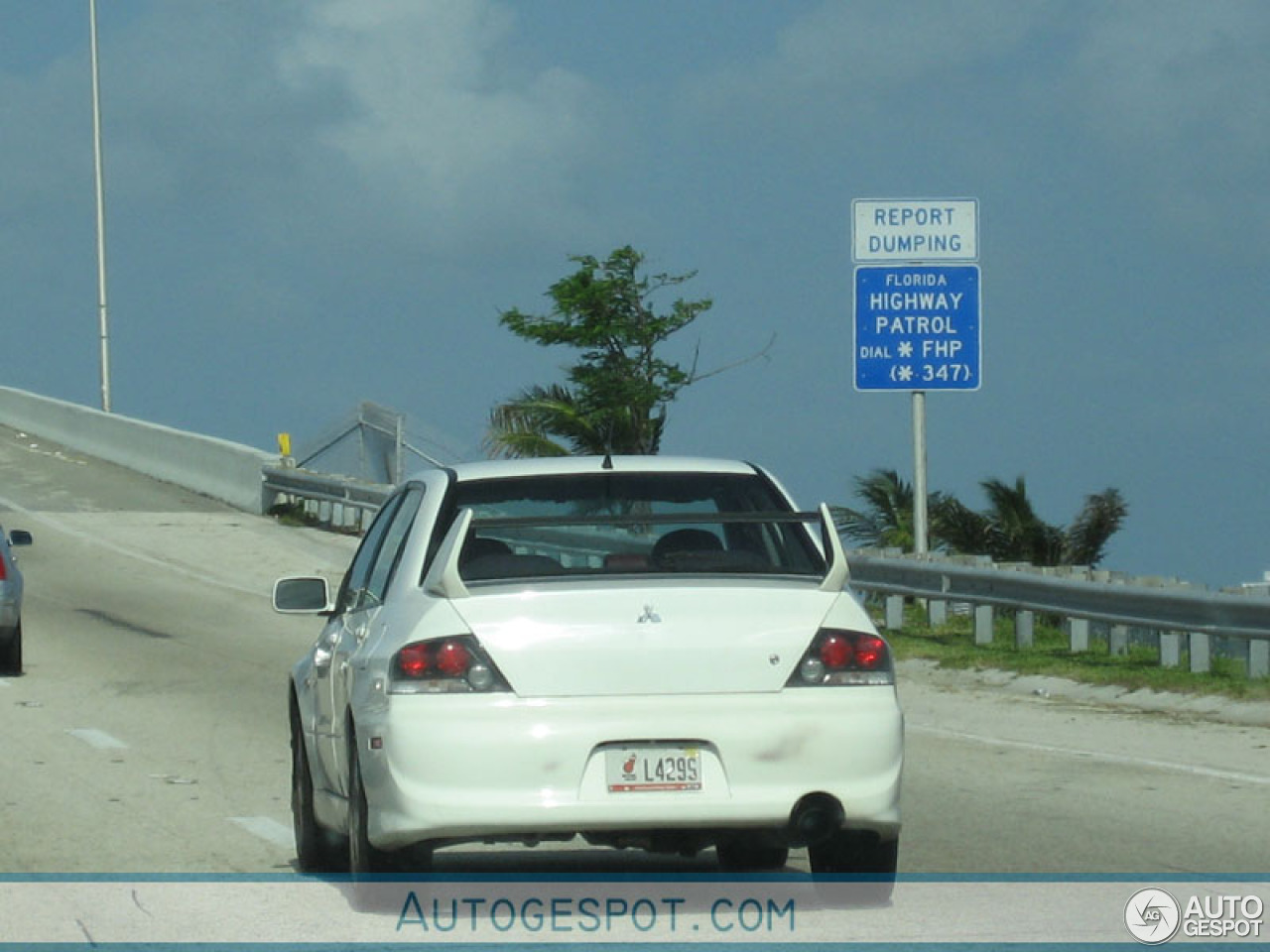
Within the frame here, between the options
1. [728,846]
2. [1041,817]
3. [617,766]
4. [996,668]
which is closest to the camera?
[617,766]

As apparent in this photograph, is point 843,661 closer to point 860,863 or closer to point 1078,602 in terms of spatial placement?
point 860,863

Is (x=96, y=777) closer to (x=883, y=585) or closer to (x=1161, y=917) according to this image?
(x=1161, y=917)

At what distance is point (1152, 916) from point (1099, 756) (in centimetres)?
561

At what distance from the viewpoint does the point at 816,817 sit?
819 cm

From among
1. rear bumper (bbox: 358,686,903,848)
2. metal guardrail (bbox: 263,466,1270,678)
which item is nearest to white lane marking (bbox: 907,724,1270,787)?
metal guardrail (bbox: 263,466,1270,678)

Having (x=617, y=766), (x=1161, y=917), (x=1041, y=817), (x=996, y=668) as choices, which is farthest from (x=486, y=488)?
(x=996, y=668)

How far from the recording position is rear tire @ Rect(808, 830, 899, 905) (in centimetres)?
869

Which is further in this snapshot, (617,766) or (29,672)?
(29,672)

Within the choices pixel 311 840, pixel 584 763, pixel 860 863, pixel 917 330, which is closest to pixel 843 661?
pixel 860 863

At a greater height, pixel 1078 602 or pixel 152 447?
pixel 152 447

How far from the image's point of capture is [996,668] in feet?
63.0

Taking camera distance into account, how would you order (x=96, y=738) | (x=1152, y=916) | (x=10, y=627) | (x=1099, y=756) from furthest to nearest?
(x=10, y=627) → (x=96, y=738) → (x=1099, y=756) → (x=1152, y=916)

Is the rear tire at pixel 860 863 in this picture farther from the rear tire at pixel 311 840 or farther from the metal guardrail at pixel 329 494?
the metal guardrail at pixel 329 494

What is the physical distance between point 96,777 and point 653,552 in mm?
5301
